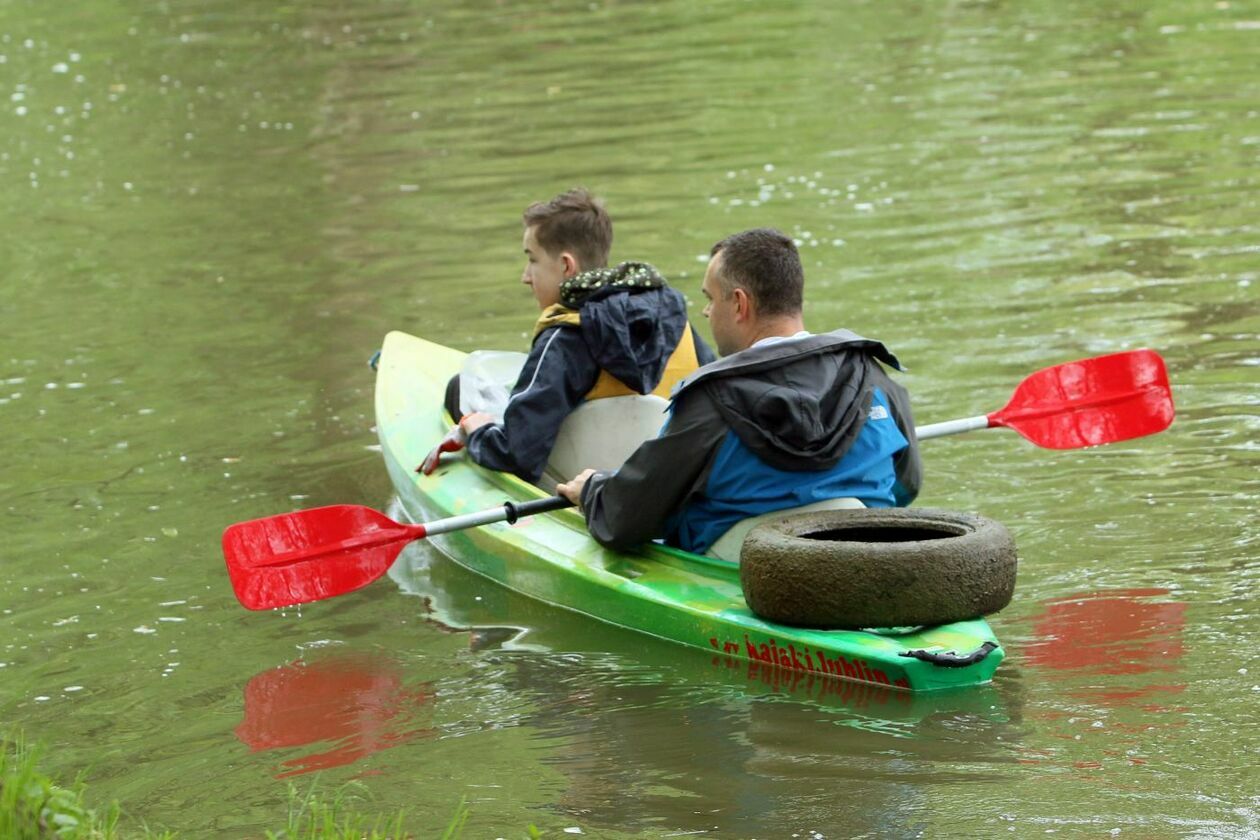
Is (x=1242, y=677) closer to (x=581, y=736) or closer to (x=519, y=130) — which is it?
(x=581, y=736)

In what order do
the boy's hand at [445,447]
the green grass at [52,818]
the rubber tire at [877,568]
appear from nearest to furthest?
the green grass at [52,818]
the rubber tire at [877,568]
the boy's hand at [445,447]

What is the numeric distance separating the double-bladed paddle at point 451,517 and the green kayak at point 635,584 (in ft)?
0.84

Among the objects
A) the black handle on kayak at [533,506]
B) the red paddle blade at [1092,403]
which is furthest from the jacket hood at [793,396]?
the red paddle blade at [1092,403]

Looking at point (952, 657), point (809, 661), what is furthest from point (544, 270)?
point (952, 657)

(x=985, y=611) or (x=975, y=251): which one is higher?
(x=975, y=251)

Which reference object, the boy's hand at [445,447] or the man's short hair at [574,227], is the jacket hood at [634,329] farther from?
the boy's hand at [445,447]

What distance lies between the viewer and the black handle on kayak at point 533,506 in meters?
5.91

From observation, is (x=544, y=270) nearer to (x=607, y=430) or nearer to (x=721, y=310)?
A: (x=607, y=430)

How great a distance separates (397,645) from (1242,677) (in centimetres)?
261

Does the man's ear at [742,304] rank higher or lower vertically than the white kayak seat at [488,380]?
higher

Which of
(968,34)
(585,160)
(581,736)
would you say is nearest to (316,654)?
(581,736)

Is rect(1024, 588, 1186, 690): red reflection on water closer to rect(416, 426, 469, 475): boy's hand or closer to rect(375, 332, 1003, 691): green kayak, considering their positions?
rect(375, 332, 1003, 691): green kayak

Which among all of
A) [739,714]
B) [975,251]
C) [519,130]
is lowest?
[739,714]

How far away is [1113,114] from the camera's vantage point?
1362 cm
